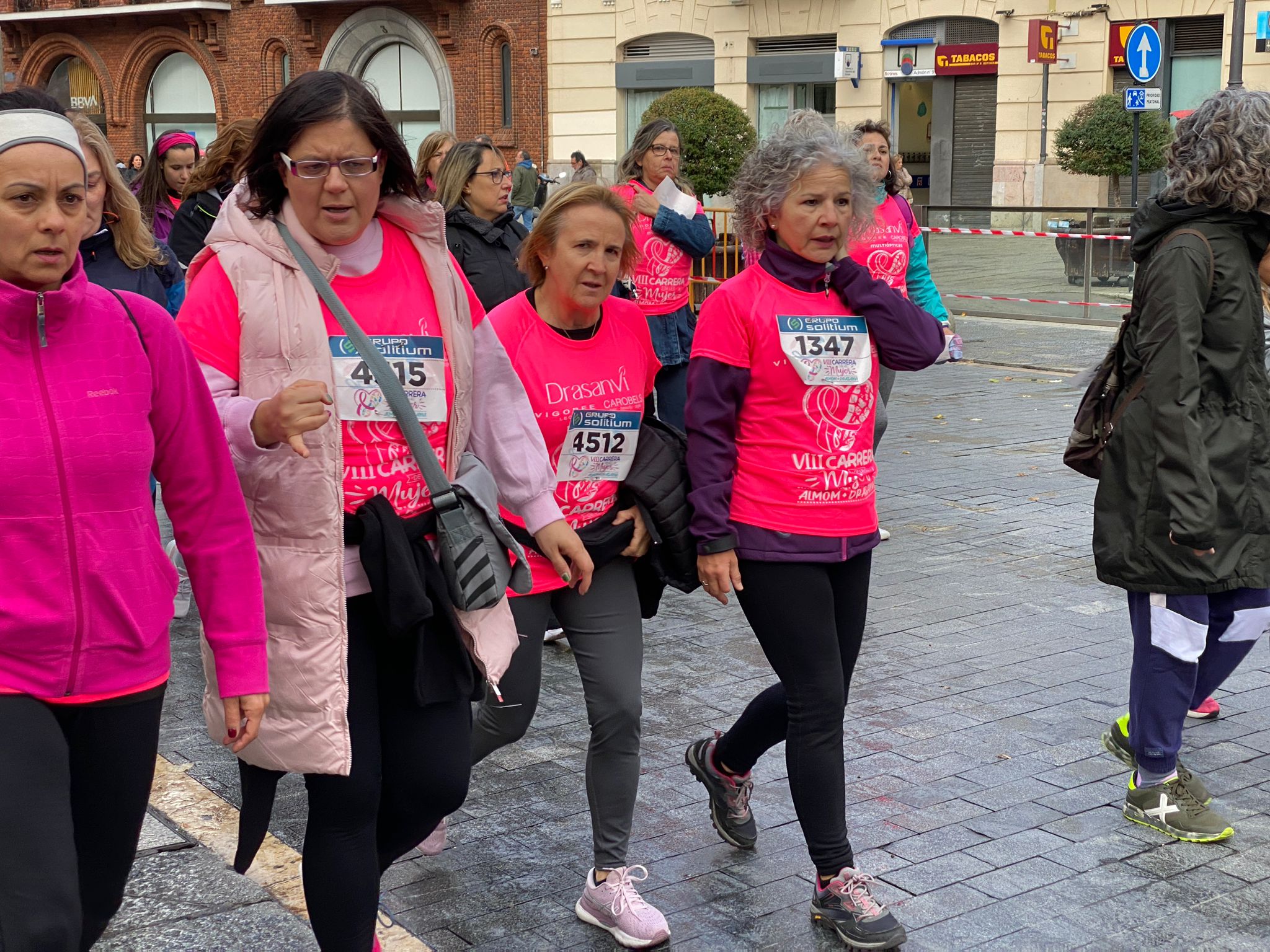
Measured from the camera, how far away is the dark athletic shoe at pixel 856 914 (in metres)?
3.60

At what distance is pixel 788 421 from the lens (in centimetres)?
378

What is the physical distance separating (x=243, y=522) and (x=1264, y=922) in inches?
103

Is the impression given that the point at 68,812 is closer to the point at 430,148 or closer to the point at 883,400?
the point at 430,148

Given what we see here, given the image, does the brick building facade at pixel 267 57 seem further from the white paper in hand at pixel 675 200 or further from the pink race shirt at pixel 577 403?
the pink race shirt at pixel 577 403

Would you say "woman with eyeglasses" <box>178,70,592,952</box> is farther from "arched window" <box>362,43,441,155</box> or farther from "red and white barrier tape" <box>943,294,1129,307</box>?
"arched window" <box>362,43,441,155</box>

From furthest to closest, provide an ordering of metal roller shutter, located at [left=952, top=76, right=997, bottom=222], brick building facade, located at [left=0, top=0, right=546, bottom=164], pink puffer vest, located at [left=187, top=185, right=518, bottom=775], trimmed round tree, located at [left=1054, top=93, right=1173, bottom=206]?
brick building facade, located at [left=0, top=0, right=546, bottom=164]
metal roller shutter, located at [left=952, top=76, right=997, bottom=222]
trimmed round tree, located at [left=1054, top=93, right=1173, bottom=206]
pink puffer vest, located at [left=187, top=185, right=518, bottom=775]

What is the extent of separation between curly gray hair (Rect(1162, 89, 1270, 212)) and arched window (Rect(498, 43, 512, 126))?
31.5 m

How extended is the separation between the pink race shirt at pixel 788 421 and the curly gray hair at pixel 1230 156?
1120 millimetres

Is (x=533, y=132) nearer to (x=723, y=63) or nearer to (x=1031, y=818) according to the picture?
(x=723, y=63)

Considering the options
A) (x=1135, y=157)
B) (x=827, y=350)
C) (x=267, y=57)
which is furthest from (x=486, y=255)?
(x=267, y=57)

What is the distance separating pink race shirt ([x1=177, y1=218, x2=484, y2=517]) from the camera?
118 inches

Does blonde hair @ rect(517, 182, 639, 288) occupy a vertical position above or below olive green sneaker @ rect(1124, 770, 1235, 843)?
above

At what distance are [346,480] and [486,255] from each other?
352cm

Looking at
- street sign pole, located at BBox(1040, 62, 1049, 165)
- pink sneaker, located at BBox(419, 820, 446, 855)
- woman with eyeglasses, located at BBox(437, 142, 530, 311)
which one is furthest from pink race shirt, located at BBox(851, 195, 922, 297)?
street sign pole, located at BBox(1040, 62, 1049, 165)
